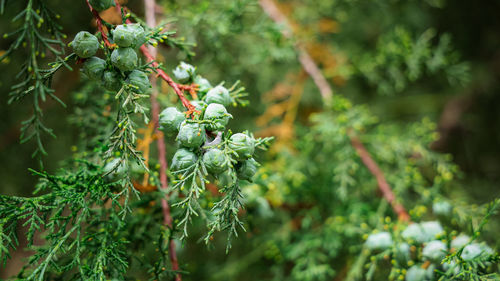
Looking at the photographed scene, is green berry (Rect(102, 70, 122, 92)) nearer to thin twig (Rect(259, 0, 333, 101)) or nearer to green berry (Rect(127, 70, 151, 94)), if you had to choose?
green berry (Rect(127, 70, 151, 94))

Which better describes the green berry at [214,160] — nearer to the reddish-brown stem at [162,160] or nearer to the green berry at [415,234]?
the reddish-brown stem at [162,160]

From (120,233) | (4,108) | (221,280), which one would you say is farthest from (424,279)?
(4,108)

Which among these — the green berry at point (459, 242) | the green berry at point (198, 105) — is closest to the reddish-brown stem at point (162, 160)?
the green berry at point (198, 105)

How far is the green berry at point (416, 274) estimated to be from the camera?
3.47 feet

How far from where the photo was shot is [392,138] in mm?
1718

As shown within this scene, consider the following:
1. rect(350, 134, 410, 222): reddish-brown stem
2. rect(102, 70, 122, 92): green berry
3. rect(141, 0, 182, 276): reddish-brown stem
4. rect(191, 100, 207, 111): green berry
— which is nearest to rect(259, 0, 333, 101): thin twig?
rect(350, 134, 410, 222): reddish-brown stem

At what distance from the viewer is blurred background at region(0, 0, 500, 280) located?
179 cm

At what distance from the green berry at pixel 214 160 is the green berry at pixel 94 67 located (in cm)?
33

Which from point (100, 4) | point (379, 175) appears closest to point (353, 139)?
point (379, 175)

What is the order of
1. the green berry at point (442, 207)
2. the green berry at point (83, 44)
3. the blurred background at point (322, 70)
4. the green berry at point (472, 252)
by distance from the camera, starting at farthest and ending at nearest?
1. the blurred background at point (322, 70)
2. the green berry at point (442, 207)
3. the green berry at point (472, 252)
4. the green berry at point (83, 44)

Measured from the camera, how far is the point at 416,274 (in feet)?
3.49

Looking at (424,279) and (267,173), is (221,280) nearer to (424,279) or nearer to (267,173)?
(267,173)

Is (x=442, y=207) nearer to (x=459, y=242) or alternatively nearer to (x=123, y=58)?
(x=459, y=242)

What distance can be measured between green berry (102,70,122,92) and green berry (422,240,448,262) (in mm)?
1044
